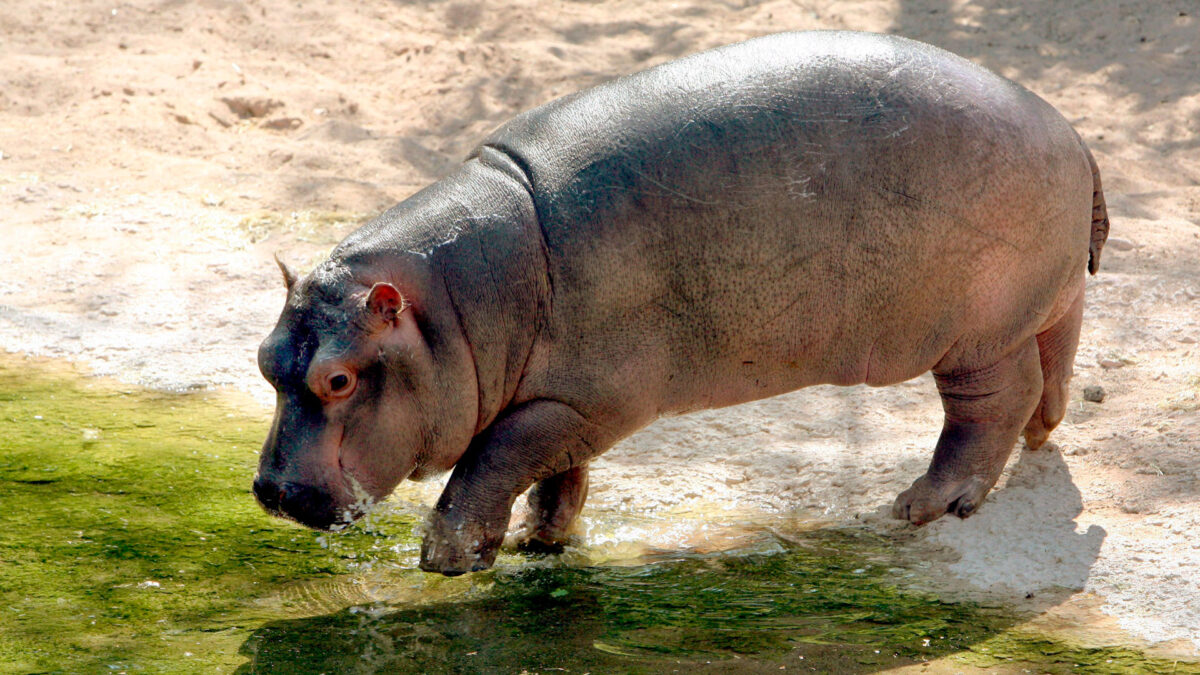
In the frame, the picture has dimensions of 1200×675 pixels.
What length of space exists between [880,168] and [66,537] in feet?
9.10

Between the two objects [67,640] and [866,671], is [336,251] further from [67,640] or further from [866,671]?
[866,671]

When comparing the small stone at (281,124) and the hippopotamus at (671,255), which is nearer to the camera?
the hippopotamus at (671,255)

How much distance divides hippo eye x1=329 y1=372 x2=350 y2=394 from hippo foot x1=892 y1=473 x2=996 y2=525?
6.50 feet

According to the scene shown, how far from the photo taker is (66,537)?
13.2 ft

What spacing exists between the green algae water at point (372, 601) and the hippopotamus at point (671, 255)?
1.00 feet

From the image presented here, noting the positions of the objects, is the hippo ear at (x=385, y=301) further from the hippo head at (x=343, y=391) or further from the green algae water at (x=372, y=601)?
the green algae water at (x=372, y=601)

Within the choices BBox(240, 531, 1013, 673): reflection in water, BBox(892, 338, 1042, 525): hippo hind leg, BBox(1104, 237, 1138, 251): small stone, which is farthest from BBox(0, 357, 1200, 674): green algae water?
BBox(1104, 237, 1138, 251): small stone

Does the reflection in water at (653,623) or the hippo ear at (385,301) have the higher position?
the hippo ear at (385,301)

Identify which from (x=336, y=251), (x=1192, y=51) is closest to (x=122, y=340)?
(x=336, y=251)

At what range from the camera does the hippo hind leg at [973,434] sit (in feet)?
14.0

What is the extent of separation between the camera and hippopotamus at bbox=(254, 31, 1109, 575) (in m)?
3.72

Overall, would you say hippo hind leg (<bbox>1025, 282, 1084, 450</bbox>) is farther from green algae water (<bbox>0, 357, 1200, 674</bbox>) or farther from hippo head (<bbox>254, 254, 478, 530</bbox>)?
hippo head (<bbox>254, 254, 478, 530</bbox>)

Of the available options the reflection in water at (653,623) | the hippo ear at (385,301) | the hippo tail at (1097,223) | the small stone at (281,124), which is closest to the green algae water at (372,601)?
the reflection in water at (653,623)

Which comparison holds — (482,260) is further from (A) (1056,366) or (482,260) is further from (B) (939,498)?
(A) (1056,366)
